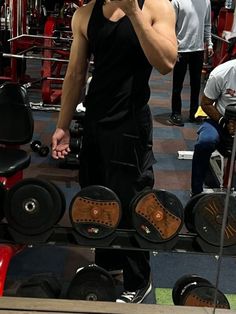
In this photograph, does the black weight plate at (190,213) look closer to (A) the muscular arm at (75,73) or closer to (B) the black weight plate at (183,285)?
(B) the black weight plate at (183,285)

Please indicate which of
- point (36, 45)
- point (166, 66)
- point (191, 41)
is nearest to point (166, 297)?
point (166, 66)

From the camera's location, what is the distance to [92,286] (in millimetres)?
1757

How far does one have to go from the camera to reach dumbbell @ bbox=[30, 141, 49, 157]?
3.86 meters

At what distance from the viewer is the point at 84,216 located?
65.4 inches

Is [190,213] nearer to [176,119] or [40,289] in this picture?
[40,289]

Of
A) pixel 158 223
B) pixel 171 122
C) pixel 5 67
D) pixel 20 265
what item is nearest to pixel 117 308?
pixel 158 223

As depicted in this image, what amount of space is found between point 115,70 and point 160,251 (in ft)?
2.19

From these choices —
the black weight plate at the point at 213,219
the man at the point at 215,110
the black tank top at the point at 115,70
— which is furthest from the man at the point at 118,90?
the man at the point at 215,110

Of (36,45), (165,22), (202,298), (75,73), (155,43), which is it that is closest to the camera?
(155,43)

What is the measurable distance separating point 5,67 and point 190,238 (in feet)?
16.2

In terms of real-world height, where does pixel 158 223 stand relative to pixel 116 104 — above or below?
below

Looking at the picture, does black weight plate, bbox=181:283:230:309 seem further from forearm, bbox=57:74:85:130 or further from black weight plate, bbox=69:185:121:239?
forearm, bbox=57:74:85:130

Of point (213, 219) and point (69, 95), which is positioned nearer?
point (213, 219)

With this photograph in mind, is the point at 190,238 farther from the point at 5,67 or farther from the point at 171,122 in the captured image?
the point at 5,67
